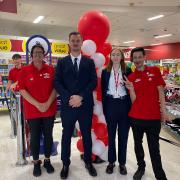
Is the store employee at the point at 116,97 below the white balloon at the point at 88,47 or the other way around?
below

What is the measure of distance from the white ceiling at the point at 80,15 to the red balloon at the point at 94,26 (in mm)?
4409

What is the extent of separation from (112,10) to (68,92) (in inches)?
232

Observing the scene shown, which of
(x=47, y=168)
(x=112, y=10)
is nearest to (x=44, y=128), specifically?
(x=47, y=168)

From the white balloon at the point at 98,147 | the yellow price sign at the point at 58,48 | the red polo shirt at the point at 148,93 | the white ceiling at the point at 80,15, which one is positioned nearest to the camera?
the red polo shirt at the point at 148,93

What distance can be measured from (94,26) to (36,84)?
95 centimetres

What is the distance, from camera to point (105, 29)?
2.74 metres

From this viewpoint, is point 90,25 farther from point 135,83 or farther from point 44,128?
point 44,128

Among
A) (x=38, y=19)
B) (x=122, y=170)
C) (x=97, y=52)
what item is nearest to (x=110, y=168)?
(x=122, y=170)

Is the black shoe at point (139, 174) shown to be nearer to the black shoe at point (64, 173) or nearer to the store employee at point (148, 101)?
the store employee at point (148, 101)

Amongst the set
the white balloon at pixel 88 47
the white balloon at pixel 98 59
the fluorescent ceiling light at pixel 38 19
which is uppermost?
the fluorescent ceiling light at pixel 38 19

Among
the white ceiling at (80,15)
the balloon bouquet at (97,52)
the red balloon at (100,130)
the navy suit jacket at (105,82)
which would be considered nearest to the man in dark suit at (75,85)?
the navy suit jacket at (105,82)

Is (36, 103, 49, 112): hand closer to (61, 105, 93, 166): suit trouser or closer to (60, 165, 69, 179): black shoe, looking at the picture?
(61, 105, 93, 166): suit trouser

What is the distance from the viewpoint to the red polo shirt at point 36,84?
2462 millimetres

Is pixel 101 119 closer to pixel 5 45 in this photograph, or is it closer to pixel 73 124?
pixel 73 124
